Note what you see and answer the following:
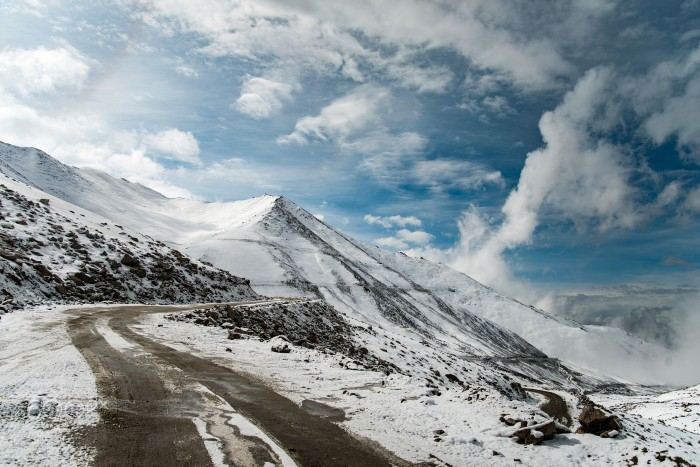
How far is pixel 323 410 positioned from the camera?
416 inches

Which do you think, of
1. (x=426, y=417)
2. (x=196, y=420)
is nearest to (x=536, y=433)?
(x=426, y=417)

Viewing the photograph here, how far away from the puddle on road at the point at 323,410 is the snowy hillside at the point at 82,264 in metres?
20.0


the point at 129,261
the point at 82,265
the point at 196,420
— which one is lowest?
the point at 196,420

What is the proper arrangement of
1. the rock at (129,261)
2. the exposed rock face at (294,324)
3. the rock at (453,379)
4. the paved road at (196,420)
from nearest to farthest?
the paved road at (196,420), the exposed rock face at (294,324), the rock at (453,379), the rock at (129,261)

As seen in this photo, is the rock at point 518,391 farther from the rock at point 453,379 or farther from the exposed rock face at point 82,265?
the exposed rock face at point 82,265

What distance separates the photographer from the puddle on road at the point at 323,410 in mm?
9969

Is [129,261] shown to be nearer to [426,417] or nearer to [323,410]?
[323,410]

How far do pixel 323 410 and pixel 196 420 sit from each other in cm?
320

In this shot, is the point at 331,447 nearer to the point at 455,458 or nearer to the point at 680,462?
the point at 455,458

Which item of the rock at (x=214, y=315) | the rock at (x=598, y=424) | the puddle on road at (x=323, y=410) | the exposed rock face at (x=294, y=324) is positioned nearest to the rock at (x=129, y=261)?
the exposed rock face at (x=294, y=324)

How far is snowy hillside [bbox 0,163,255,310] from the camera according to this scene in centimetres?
2845

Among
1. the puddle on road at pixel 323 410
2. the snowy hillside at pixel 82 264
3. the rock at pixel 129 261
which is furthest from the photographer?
the rock at pixel 129 261

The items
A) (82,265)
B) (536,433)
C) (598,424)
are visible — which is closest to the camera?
(536,433)

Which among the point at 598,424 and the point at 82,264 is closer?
the point at 598,424
